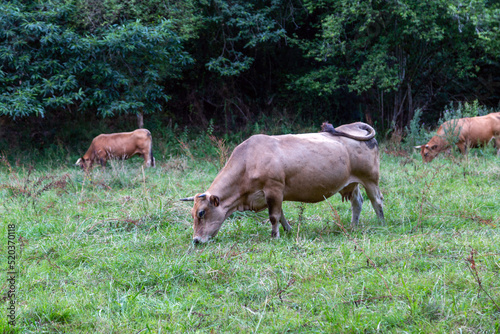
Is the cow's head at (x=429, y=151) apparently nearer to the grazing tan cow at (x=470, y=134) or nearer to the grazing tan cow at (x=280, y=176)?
the grazing tan cow at (x=470, y=134)

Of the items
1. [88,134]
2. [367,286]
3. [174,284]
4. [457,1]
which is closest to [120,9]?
[88,134]

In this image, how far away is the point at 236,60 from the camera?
15.7 m

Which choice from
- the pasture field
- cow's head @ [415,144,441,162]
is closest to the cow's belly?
the pasture field

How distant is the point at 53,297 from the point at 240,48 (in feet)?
46.5

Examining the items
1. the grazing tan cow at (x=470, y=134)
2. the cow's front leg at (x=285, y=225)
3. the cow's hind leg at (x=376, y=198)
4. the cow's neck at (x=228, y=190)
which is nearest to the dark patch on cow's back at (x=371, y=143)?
the cow's hind leg at (x=376, y=198)

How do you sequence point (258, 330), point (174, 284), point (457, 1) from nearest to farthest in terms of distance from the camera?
1. point (258, 330)
2. point (174, 284)
3. point (457, 1)

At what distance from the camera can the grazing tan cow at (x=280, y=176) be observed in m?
5.82

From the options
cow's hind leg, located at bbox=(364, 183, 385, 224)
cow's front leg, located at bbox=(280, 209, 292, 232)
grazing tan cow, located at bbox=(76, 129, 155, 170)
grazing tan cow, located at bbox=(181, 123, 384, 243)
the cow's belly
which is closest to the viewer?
grazing tan cow, located at bbox=(181, 123, 384, 243)

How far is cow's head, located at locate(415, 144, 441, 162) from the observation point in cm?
1154

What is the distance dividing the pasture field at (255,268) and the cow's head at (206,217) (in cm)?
17

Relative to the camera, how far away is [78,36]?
38.9ft

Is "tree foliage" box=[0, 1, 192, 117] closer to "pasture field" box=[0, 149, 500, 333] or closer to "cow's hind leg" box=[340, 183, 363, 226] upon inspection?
"pasture field" box=[0, 149, 500, 333]

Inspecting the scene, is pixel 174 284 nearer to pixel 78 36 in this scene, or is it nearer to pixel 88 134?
pixel 78 36

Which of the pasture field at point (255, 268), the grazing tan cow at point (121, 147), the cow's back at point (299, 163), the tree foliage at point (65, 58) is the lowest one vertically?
the grazing tan cow at point (121, 147)
